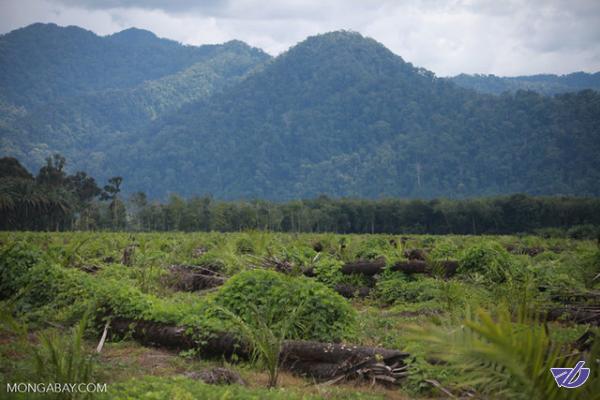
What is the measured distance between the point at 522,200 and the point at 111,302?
67.3 m

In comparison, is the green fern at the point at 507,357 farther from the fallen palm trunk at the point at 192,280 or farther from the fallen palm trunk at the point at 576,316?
the fallen palm trunk at the point at 192,280

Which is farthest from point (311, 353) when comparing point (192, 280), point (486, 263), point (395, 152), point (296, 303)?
point (395, 152)

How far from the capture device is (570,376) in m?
3.02

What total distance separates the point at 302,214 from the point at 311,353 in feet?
222

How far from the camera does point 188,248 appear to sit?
17.6 meters

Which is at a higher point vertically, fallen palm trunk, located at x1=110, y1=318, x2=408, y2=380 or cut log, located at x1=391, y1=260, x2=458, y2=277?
fallen palm trunk, located at x1=110, y1=318, x2=408, y2=380

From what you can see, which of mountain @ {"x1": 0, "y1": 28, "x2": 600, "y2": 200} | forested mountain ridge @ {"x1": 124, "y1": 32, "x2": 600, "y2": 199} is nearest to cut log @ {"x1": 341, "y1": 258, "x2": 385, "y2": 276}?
mountain @ {"x1": 0, "y1": 28, "x2": 600, "y2": 200}

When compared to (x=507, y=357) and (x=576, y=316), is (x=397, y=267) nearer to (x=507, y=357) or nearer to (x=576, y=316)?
(x=576, y=316)

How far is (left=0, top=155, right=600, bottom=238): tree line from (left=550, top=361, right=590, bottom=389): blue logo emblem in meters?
57.2

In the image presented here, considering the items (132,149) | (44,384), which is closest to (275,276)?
(44,384)

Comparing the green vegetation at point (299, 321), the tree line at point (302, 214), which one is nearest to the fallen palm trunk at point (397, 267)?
the green vegetation at point (299, 321)

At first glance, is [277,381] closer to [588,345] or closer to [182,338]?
[182,338]

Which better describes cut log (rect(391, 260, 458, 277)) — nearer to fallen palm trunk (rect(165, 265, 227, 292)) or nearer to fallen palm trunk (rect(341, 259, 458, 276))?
fallen palm trunk (rect(341, 259, 458, 276))

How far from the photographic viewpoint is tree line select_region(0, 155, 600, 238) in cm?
6191
